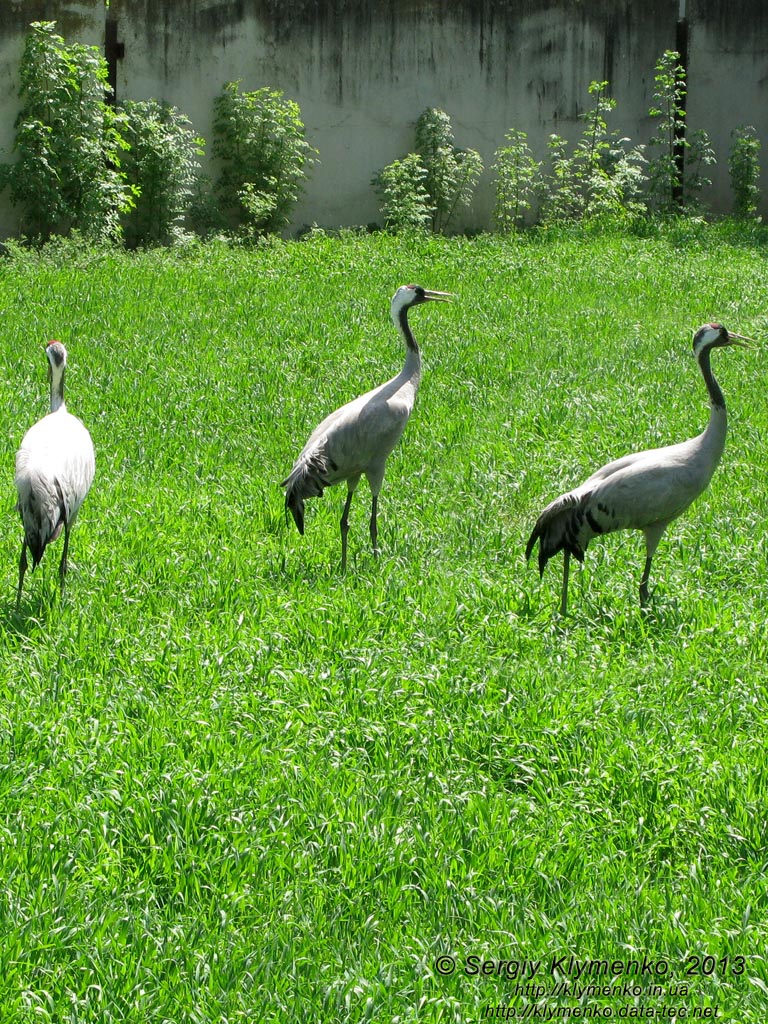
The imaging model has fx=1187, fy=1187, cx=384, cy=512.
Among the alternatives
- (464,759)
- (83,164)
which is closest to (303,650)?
(464,759)

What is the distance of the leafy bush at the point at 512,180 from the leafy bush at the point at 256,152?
10.5 ft

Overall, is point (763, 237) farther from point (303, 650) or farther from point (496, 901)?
point (496, 901)

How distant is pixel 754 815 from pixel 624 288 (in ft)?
32.3

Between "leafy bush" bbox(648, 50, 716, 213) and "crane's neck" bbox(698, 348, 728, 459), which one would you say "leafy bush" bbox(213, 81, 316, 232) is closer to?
"leafy bush" bbox(648, 50, 716, 213)

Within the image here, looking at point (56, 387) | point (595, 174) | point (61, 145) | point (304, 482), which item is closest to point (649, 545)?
point (304, 482)

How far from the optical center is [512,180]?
18031 mm

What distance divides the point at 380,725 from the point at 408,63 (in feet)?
51.1

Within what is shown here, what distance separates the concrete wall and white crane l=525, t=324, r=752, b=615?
11.5 meters

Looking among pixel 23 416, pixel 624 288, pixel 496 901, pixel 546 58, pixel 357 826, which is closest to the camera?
pixel 496 901

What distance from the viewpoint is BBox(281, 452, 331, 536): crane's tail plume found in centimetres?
650

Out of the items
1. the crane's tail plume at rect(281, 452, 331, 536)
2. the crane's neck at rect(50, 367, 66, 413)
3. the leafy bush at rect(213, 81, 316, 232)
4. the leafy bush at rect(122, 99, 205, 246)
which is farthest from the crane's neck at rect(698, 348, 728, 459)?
the leafy bush at rect(213, 81, 316, 232)

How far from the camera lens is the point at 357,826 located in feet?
13.0

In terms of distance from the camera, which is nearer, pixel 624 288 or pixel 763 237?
pixel 624 288

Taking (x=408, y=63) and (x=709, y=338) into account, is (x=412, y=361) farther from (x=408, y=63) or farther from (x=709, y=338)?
(x=408, y=63)
